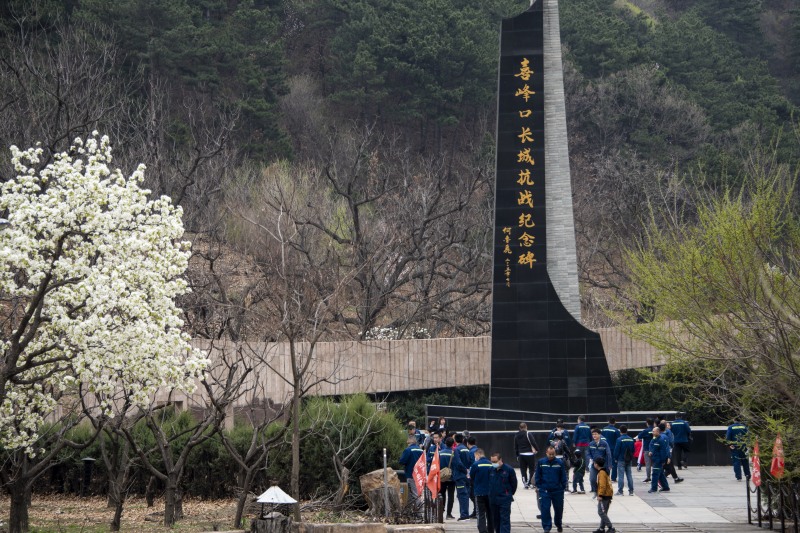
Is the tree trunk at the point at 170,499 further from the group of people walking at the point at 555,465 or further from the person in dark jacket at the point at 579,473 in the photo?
the person in dark jacket at the point at 579,473

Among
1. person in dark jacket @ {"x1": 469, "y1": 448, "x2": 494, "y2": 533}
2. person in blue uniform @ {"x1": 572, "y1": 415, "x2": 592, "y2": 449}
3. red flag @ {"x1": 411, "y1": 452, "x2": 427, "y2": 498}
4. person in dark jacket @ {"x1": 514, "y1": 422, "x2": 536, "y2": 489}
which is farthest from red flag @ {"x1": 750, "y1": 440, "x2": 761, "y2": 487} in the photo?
person in blue uniform @ {"x1": 572, "y1": 415, "x2": 592, "y2": 449}

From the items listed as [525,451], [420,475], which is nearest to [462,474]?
[420,475]

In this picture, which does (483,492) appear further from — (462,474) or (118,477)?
(118,477)

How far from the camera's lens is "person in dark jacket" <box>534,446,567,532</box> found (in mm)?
16062

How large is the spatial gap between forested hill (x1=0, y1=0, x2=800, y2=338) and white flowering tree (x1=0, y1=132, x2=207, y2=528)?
2165 centimetres

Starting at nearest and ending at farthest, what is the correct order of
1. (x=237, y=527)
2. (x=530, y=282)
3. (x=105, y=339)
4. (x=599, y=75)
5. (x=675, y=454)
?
(x=105, y=339) < (x=237, y=527) < (x=675, y=454) < (x=530, y=282) < (x=599, y=75)

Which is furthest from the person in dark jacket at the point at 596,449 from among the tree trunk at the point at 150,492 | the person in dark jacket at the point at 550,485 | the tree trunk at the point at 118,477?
the tree trunk at the point at 118,477

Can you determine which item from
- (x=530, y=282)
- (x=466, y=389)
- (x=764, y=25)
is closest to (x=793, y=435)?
(x=530, y=282)

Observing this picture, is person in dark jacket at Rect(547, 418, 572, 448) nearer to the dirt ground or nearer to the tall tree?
the tall tree

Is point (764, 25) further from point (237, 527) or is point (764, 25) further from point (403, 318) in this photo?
point (237, 527)

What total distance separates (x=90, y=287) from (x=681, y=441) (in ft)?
46.9

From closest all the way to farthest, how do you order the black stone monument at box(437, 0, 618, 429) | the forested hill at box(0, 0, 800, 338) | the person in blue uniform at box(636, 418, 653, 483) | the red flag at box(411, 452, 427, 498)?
the red flag at box(411, 452, 427, 498) < the person in blue uniform at box(636, 418, 653, 483) < the black stone monument at box(437, 0, 618, 429) < the forested hill at box(0, 0, 800, 338)

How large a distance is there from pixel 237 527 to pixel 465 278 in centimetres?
2528

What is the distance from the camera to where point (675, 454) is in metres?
24.1
